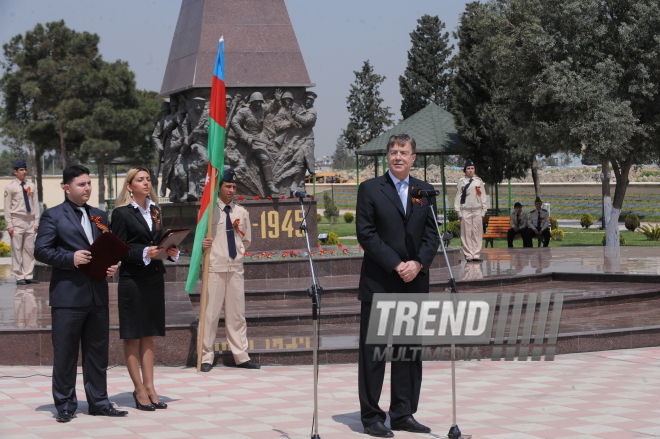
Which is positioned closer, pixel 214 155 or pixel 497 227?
pixel 214 155

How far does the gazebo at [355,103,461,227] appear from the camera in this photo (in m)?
33.3

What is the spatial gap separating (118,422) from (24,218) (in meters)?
9.35

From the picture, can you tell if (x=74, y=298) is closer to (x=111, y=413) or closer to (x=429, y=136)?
(x=111, y=413)

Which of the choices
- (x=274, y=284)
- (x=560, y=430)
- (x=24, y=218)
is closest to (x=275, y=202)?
(x=274, y=284)

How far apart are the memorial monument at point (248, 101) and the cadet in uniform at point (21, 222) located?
273cm

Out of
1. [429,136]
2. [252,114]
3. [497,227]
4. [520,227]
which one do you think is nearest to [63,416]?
[252,114]

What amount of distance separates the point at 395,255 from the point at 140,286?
7.06 ft

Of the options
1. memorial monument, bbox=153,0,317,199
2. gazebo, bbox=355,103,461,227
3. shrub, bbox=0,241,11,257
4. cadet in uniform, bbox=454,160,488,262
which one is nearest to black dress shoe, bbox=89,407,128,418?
memorial monument, bbox=153,0,317,199

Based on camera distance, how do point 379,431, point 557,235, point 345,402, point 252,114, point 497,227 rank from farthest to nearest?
point 557,235, point 497,227, point 252,114, point 345,402, point 379,431

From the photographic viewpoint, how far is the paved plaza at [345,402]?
6.26 metres

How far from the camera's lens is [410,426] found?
6211 millimetres

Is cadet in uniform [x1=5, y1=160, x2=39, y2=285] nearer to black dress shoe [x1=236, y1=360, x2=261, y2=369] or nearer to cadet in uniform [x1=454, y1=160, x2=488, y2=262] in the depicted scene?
black dress shoe [x1=236, y1=360, x2=261, y2=369]

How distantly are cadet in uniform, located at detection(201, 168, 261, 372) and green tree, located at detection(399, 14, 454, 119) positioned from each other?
5104cm

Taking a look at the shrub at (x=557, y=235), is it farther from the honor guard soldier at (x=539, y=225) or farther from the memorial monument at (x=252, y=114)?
the memorial monument at (x=252, y=114)
